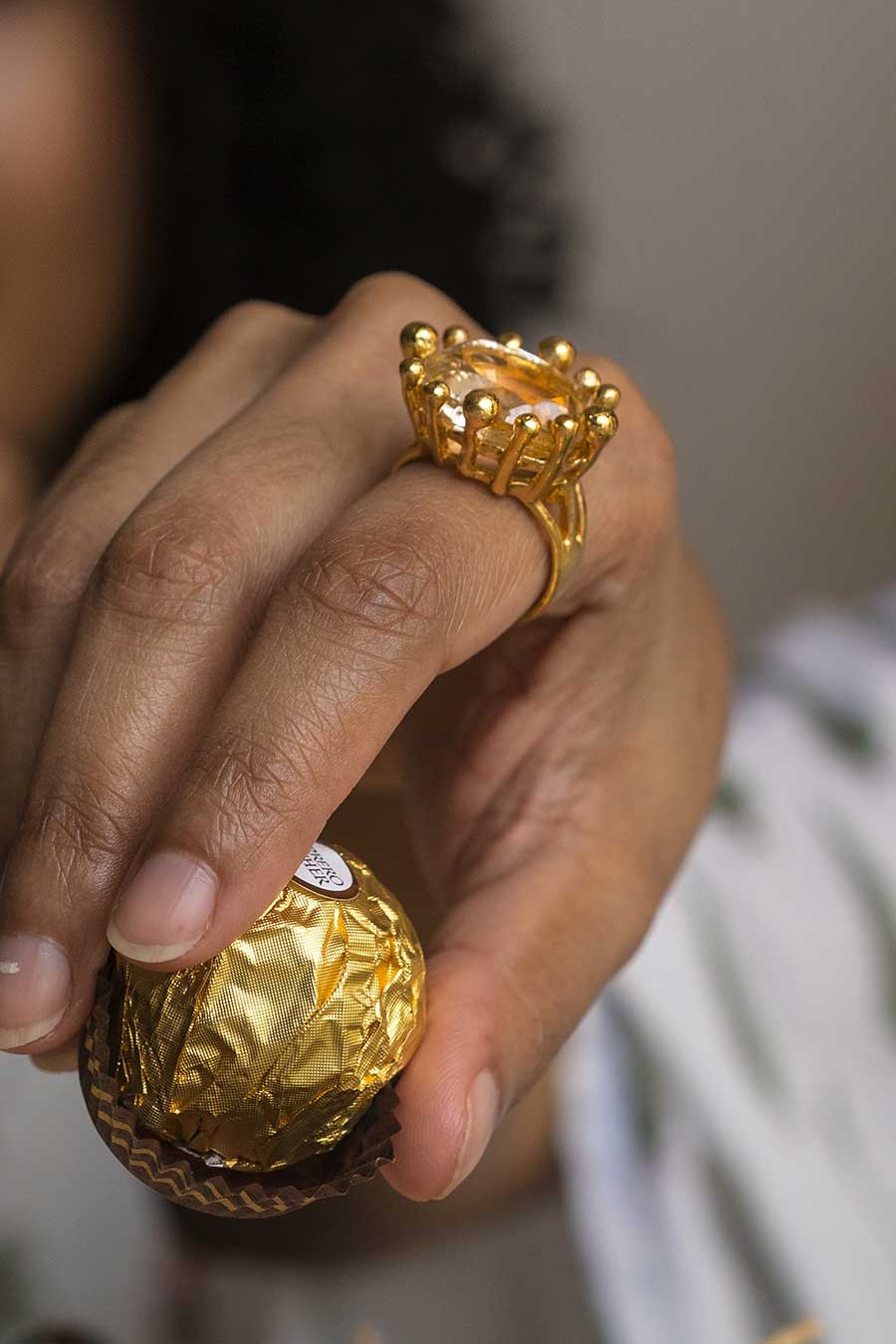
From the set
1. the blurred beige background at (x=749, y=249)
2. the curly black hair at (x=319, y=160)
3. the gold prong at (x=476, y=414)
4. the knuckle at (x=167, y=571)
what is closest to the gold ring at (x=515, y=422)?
the gold prong at (x=476, y=414)

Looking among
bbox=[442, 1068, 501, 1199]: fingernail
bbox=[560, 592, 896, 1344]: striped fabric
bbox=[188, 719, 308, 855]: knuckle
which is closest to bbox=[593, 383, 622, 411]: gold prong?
bbox=[188, 719, 308, 855]: knuckle

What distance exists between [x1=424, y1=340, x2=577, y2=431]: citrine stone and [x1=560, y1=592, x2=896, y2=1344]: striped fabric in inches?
25.7

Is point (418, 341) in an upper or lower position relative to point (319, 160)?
upper

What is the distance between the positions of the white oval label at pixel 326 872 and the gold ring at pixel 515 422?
18cm

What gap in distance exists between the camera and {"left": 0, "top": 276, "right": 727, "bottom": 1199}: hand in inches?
22.3

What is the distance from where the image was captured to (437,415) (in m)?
0.65

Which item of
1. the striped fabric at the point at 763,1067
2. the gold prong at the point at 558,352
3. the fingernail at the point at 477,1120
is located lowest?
the striped fabric at the point at 763,1067

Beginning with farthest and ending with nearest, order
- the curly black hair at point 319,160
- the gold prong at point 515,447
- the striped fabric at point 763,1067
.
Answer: the curly black hair at point 319,160 < the striped fabric at point 763,1067 < the gold prong at point 515,447

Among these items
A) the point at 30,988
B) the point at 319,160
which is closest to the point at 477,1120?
the point at 30,988

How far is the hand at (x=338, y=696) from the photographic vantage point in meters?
0.57

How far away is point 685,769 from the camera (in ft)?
3.02

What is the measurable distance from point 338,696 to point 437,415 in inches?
6.3

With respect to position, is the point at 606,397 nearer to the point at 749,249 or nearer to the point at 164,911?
the point at 164,911

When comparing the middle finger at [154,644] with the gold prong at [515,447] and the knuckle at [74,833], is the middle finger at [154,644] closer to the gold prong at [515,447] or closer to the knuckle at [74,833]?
the knuckle at [74,833]
